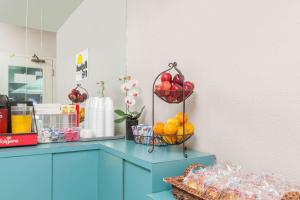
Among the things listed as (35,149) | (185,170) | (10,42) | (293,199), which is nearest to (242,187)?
(293,199)

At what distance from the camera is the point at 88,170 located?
1.55 metres

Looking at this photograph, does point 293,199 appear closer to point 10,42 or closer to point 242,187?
point 242,187

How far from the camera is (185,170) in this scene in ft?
3.63

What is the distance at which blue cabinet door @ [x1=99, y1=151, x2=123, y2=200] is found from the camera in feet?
4.33

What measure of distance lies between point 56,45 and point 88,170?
120 centimetres

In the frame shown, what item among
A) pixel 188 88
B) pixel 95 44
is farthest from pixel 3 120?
pixel 95 44

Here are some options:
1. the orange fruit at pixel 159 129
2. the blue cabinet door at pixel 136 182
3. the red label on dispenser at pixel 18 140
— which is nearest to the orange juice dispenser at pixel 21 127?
the red label on dispenser at pixel 18 140

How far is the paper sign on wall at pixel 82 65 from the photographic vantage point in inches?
96.4

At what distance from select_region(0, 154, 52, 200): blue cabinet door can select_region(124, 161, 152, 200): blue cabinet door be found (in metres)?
0.48

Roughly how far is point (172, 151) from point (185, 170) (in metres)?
0.22

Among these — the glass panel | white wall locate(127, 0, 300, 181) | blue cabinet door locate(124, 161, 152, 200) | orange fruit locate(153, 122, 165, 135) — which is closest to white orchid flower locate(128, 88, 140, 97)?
white wall locate(127, 0, 300, 181)

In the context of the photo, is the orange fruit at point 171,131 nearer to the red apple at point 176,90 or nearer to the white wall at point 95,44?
the red apple at point 176,90

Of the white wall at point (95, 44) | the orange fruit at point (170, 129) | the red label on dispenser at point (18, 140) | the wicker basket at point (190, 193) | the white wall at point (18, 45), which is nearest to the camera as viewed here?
the wicker basket at point (190, 193)

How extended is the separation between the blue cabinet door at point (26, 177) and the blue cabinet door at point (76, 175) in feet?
0.17
